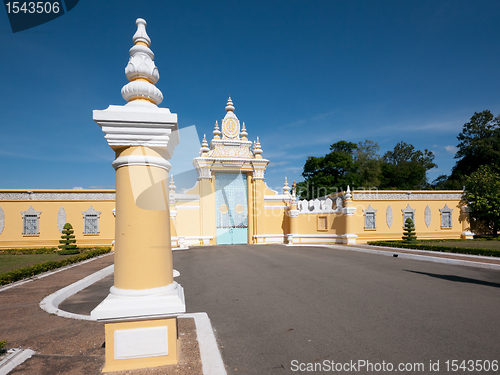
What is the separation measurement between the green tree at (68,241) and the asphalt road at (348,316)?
9.90 m

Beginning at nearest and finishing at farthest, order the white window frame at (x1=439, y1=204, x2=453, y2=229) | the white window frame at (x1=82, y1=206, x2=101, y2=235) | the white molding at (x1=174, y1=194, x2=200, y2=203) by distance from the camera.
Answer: the white window frame at (x1=82, y1=206, x2=101, y2=235), the white molding at (x1=174, y1=194, x2=200, y2=203), the white window frame at (x1=439, y1=204, x2=453, y2=229)

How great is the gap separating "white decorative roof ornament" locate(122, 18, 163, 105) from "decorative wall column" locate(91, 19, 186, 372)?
1 cm

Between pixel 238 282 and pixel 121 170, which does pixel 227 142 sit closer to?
pixel 238 282

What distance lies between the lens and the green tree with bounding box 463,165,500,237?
1886cm

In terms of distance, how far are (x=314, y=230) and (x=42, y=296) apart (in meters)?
15.9

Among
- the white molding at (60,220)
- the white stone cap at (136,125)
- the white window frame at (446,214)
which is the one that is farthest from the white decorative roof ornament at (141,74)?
the white window frame at (446,214)

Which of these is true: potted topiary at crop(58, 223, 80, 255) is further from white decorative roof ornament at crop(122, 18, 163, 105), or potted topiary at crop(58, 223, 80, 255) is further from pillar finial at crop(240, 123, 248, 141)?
white decorative roof ornament at crop(122, 18, 163, 105)

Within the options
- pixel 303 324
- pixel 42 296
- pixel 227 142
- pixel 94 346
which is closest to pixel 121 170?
pixel 94 346

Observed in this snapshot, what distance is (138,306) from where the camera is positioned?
2.85 metres

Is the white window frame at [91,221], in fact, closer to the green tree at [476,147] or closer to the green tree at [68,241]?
the green tree at [68,241]

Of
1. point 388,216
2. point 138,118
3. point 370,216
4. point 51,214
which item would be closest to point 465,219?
point 388,216

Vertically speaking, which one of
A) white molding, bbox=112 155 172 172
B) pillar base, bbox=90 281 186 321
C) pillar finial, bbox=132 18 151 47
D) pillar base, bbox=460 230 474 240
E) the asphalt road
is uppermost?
pillar finial, bbox=132 18 151 47

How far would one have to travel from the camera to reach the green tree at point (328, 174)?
35.4m

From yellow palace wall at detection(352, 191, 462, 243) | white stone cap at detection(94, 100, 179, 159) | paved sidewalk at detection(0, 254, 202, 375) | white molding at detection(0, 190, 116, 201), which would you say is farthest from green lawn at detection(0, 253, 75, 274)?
yellow palace wall at detection(352, 191, 462, 243)
